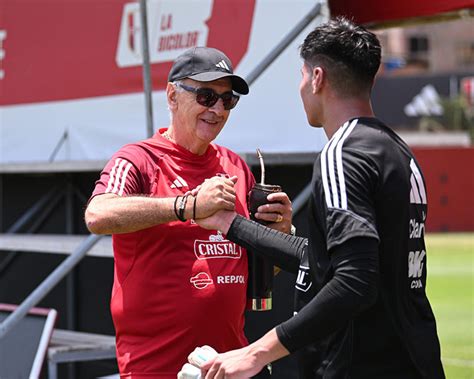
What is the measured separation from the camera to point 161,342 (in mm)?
3791

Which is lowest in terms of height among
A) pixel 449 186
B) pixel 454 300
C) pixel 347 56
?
pixel 454 300

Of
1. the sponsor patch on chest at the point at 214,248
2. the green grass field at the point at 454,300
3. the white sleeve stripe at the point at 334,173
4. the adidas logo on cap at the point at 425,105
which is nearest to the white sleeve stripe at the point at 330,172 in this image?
the white sleeve stripe at the point at 334,173

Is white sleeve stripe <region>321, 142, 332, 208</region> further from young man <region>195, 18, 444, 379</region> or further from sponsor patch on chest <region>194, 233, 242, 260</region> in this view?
sponsor patch on chest <region>194, 233, 242, 260</region>

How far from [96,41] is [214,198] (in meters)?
4.09

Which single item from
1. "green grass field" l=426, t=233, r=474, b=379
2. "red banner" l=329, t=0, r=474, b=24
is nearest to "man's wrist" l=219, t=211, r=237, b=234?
"red banner" l=329, t=0, r=474, b=24

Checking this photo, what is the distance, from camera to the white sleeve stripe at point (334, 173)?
2.97 m

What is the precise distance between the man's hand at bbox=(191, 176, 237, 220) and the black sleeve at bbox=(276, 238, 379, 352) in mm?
650

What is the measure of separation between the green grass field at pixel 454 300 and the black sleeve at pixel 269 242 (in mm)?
6533

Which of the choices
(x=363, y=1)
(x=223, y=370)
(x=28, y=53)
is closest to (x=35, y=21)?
(x=28, y=53)

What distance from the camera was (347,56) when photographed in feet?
10.4

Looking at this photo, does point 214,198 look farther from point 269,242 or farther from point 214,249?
point 214,249

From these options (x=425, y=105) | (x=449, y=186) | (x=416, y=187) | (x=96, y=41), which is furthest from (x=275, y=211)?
(x=425, y=105)

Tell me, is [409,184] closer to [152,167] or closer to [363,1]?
[152,167]

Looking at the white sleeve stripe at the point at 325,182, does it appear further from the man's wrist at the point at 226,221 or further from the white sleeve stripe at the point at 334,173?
the man's wrist at the point at 226,221
